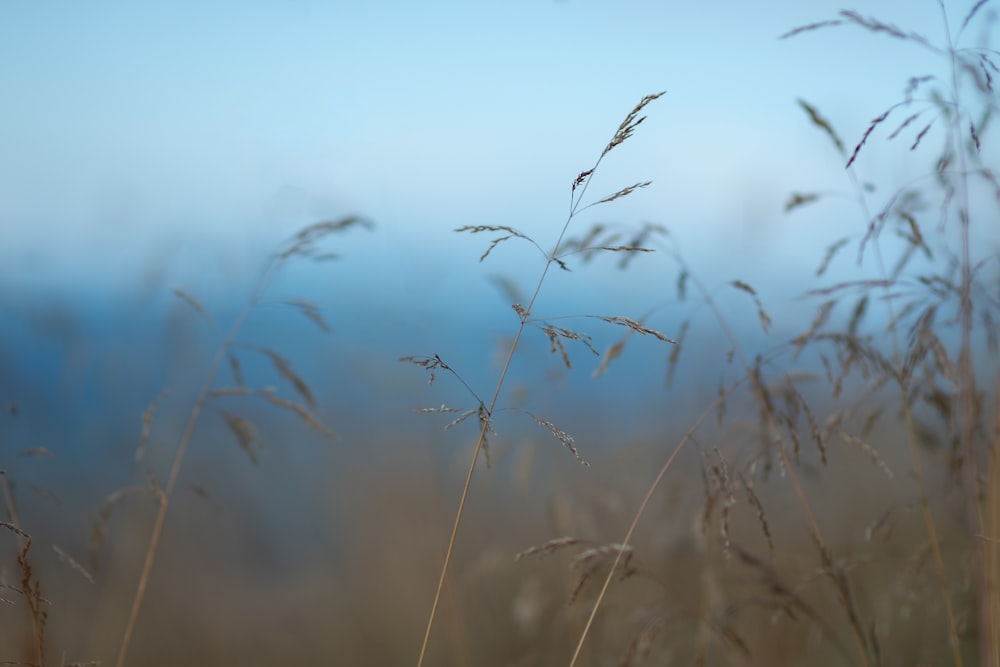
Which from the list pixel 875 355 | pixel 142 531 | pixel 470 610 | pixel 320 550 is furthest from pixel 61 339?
pixel 875 355

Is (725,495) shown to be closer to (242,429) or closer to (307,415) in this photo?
(307,415)

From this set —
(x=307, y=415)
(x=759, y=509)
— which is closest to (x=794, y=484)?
(x=759, y=509)

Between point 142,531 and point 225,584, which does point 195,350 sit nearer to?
point 142,531

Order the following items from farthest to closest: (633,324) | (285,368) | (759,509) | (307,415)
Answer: (285,368) < (307,415) < (759,509) < (633,324)

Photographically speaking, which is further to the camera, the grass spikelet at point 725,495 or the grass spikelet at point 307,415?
the grass spikelet at point 307,415

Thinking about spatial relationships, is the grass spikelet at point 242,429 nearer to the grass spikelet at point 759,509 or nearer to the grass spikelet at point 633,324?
the grass spikelet at point 633,324

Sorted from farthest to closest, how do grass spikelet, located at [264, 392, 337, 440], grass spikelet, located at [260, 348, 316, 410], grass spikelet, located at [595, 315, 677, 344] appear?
grass spikelet, located at [260, 348, 316, 410]
grass spikelet, located at [264, 392, 337, 440]
grass spikelet, located at [595, 315, 677, 344]

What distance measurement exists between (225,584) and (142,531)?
449 millimetres

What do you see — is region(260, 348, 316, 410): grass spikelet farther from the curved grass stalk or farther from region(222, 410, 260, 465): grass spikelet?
the curved grass stalk

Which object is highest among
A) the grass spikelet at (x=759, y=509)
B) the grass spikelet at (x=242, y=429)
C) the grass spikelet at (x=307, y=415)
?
the grass spikelet at (x=759, y=509)

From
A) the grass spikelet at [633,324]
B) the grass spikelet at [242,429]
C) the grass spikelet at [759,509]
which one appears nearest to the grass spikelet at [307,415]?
the grass spikelet at [242,429]

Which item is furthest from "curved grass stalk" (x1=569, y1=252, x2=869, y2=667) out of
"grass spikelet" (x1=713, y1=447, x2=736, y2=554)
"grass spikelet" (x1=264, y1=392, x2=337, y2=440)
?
Result: "grass spikelet" (x1=264, y1=392, x2=337, y2=440)

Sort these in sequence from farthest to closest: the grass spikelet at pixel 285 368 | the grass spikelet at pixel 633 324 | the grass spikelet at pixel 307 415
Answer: the grass spikelet at pixel 285 368 → the grass spikelet at pixel 307 415 → the grass spikelet at pixel 633 324

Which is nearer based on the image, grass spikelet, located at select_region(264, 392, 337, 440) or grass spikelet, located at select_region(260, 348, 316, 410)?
grass spikelet, located at select_region(264, 392, 337, 440)
